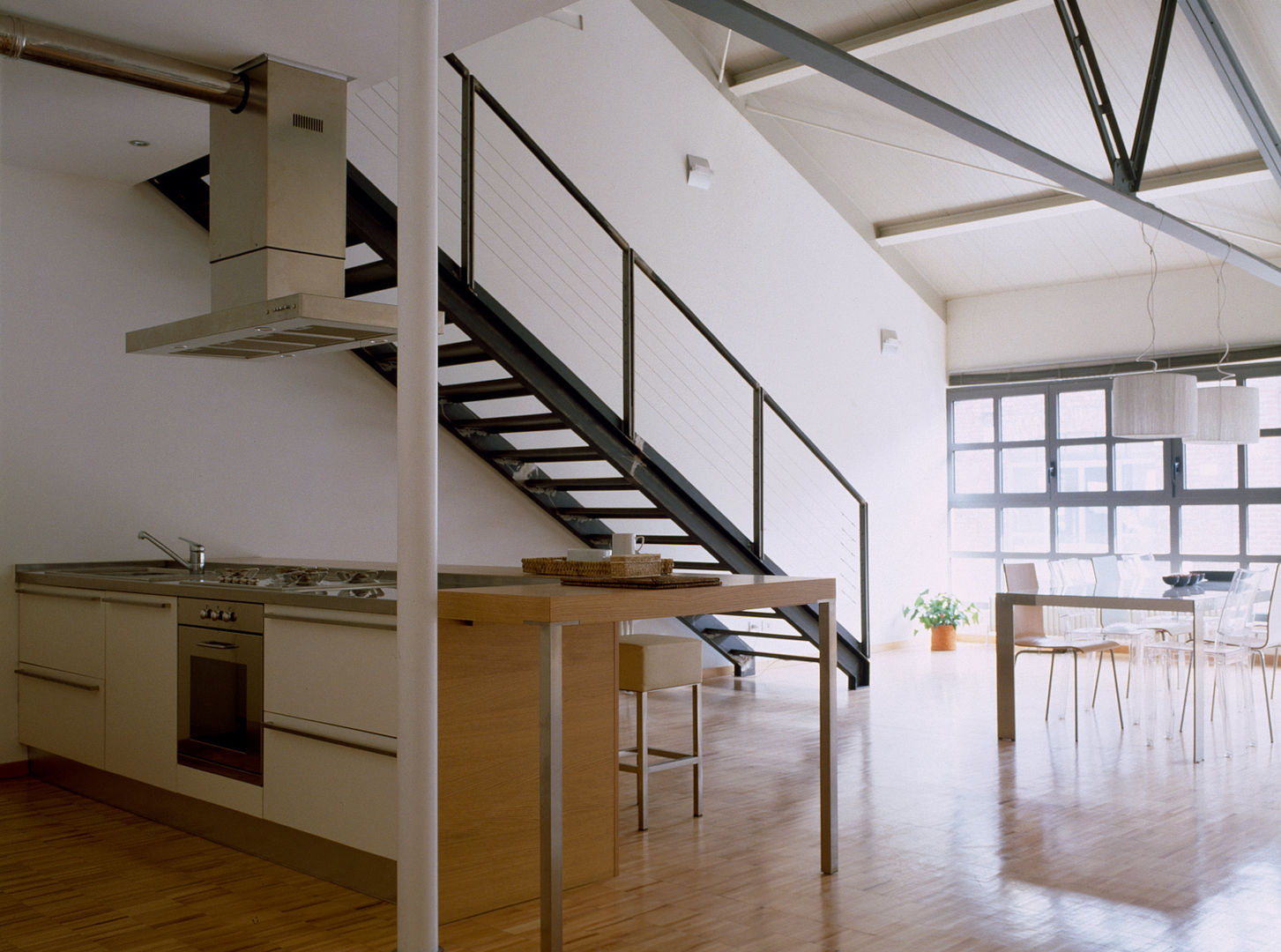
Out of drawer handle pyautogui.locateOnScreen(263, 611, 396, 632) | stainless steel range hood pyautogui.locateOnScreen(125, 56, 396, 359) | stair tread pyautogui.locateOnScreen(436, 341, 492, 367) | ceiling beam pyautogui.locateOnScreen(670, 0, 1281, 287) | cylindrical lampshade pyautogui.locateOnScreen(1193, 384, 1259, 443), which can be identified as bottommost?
drawer handle pyautogui.locateOnScreen(263, 611, 396, 632)

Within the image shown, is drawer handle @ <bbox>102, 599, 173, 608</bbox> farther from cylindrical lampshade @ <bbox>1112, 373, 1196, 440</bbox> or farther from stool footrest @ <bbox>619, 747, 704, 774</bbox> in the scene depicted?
cylindrical lampshade @ <bbox>1112, 373, 1196, 440</bbox>

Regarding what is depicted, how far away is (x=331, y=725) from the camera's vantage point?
307 cm

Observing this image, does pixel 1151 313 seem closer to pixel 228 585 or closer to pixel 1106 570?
pixel 1106 570

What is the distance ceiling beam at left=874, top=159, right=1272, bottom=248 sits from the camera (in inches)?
306

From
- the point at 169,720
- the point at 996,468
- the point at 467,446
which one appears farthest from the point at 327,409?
the point at 996,468

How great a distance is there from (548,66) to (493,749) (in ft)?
15.3

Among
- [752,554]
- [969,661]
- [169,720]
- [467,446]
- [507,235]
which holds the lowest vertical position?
[969,661]

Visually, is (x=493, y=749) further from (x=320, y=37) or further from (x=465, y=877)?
(x=320, y=37)

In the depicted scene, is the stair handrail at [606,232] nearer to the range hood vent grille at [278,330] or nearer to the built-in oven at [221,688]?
the range hood vent grille at [278,330]

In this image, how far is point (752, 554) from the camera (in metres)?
5.84

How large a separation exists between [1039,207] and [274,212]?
663 cm

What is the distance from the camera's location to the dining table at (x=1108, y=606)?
16.7ft

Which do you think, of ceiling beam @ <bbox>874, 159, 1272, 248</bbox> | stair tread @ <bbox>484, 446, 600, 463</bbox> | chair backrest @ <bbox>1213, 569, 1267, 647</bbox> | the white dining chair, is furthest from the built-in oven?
ceiling beam @ <bbox>874, 159, 1272, 248</bbox>

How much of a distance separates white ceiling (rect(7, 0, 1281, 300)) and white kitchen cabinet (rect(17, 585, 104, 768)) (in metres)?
1.79
